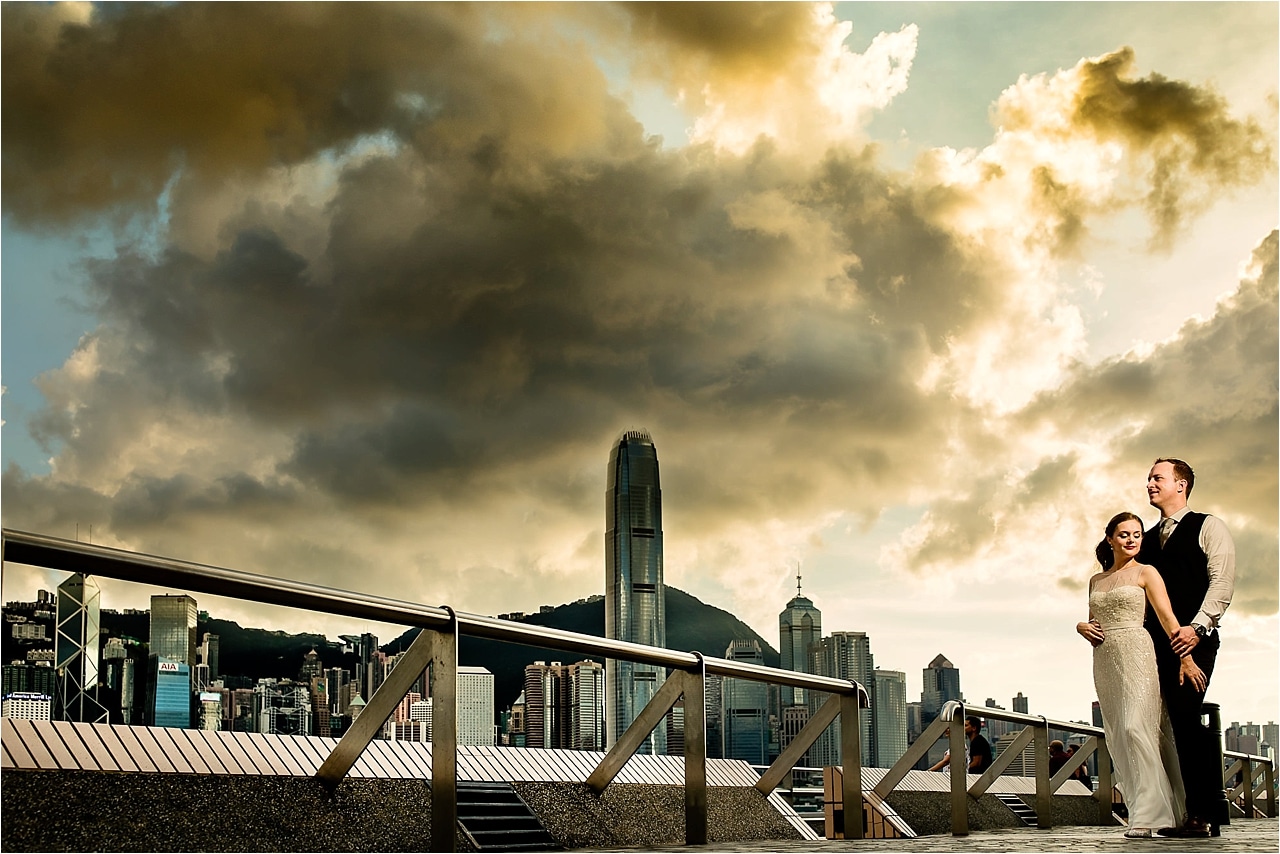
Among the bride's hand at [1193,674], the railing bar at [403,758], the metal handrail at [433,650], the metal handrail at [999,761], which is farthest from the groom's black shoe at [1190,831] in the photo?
the railing bar at [403,758]

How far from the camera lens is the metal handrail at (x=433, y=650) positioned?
354 centimetres

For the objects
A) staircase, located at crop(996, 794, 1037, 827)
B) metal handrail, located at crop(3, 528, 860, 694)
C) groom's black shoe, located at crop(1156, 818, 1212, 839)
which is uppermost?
metal handrail, located at crop(3, 528, 860, 694)

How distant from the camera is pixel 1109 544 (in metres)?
6.38

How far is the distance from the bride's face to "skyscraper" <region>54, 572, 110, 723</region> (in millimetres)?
4303

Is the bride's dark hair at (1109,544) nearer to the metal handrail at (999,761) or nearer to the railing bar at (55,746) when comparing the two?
the metal handrail at (999,761)

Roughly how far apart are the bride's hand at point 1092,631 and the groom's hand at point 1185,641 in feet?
1.16

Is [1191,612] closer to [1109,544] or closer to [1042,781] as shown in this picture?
[1109,544]

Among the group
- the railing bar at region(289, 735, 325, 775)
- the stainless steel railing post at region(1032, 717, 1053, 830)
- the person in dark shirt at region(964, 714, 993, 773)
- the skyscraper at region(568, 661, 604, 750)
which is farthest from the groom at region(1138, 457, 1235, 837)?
the person in dark shirt at region(964, 714, 993, 773)

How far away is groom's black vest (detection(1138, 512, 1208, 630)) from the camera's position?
614 cm

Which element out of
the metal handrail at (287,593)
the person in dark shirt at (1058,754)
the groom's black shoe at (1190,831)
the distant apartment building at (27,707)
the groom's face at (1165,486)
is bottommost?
the groom's black shoe at (1190,831)

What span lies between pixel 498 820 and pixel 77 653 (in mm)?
2595

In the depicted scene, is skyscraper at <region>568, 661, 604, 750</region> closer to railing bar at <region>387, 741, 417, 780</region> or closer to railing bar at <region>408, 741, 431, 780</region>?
railing bar at <region>408, 741, 431, 780</region>

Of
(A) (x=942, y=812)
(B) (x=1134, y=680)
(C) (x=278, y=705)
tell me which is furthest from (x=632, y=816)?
(C) (x=278, y=705)

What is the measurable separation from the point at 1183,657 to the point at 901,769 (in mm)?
3761
